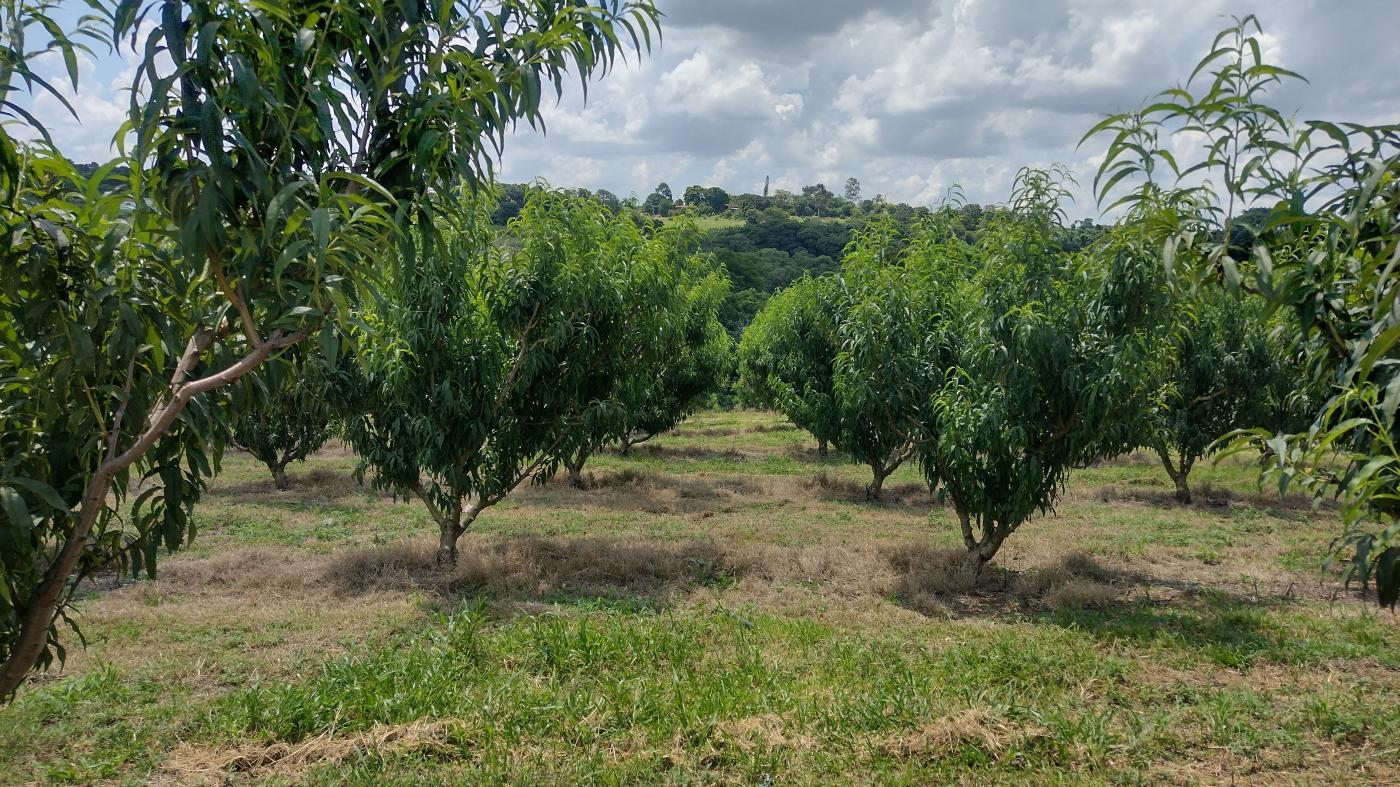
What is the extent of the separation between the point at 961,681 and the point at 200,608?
693 centimetres

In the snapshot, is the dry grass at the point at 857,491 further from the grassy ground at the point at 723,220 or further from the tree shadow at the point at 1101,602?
the grassy ground at the point at 723,220

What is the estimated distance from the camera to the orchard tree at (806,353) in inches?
697

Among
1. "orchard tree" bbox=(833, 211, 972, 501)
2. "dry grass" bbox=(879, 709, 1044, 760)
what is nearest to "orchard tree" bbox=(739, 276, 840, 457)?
"orchard tree" bbox=(833, 211, 972, 501)

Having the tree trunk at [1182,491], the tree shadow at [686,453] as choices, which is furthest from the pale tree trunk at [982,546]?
the tree shadow at [686,453]

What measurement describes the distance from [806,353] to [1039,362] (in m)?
11.2

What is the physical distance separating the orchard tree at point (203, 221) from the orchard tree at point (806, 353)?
12.9 metres

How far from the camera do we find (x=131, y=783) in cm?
414

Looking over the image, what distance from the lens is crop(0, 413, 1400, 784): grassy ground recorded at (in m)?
4.46

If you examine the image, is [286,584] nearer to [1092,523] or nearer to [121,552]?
[121,552]

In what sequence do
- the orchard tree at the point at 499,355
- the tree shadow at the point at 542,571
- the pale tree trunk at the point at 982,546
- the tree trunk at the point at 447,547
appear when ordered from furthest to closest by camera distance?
the tree trunk at the point at 447,547 → the pale tree trunk at the point at 982,546 → the orchard tree at the point at 499,355 → the tree shadow at the point at 542,571

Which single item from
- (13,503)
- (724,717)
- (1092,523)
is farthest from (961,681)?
(1092,523)

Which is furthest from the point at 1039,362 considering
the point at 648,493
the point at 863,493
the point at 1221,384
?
the point at 1221,384

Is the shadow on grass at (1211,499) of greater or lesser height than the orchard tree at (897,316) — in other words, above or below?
below

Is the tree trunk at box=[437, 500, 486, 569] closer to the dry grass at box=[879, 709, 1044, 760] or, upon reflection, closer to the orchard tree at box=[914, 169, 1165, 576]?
the orchard tree at box=[914, 169, 1165, 576]
